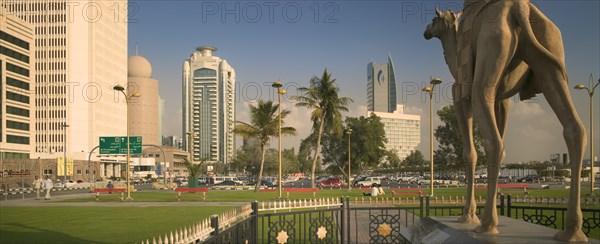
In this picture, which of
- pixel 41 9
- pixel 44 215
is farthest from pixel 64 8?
pixel 44 215

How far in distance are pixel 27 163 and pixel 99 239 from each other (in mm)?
72200

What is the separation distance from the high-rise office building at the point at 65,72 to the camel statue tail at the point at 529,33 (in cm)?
10227

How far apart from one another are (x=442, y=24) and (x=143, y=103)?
545ft

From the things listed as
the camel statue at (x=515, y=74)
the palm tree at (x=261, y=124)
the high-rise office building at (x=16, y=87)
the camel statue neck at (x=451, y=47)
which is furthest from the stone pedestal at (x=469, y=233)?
the high-rise office building at (x=16, y=87)

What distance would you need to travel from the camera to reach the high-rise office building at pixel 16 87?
7088cm

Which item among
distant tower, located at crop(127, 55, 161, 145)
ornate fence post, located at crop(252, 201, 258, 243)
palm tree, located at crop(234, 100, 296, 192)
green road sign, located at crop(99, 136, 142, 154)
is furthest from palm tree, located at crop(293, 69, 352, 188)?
distant tower, located at crop(127, 55, 161, 145)

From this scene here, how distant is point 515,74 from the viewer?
7195mm

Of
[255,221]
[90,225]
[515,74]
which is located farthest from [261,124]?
[515,74]

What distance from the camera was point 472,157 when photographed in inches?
318

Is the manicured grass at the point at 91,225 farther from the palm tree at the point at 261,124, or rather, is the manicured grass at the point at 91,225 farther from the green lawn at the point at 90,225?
the palm tree at the point at 261,124

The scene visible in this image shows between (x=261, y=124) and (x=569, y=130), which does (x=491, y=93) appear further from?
(x=261, y=124)

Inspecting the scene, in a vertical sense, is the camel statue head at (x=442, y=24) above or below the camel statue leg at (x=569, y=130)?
above

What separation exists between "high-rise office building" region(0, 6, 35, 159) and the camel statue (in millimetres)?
77076

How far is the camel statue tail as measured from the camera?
6559 mm
